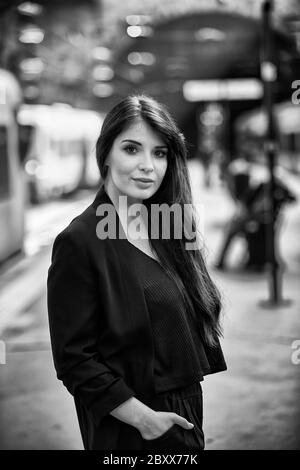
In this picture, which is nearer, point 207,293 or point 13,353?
point 207,293

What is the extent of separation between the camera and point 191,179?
1952 mm

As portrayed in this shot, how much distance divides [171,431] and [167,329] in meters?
0.25

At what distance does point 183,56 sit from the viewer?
7699mm

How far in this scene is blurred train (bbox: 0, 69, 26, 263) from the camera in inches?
300

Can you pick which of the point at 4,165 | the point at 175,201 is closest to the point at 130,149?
the point at 175,201

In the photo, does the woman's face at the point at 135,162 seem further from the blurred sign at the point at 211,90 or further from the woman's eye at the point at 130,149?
the blurred sign at the point at 211,90

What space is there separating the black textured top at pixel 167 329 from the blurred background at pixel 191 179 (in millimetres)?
397

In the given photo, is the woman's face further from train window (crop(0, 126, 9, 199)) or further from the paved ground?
train window (crop(0, 126, 9, 199))

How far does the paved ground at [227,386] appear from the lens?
3.41 meters

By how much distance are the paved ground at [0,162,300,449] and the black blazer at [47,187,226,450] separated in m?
0.59

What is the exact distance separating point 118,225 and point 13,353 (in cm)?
345

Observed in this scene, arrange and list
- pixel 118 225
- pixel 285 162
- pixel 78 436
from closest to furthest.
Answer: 1. pixel 118 225
2. pixel 78 436
3. pixel 285 162

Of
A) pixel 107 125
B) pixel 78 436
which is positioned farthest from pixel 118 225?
pixel 78 436

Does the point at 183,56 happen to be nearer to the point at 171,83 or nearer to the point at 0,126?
the point at 0,126
